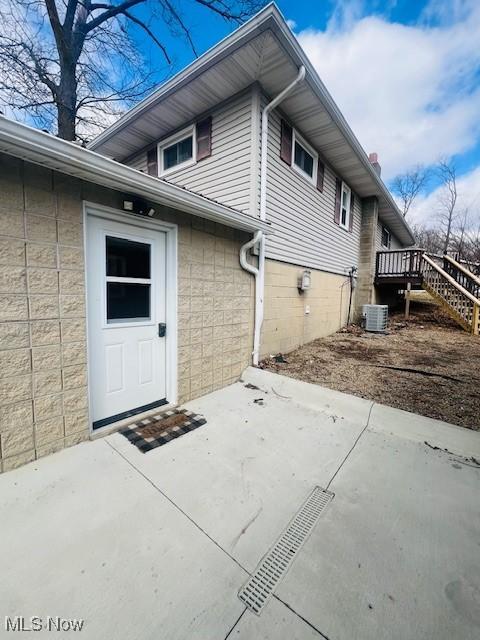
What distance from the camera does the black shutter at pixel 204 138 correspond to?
5023 mm

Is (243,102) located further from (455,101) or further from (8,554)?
(455,101)

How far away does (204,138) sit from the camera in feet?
16.8

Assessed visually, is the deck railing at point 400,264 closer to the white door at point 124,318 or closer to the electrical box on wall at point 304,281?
the electrical box on wall at point 304,281

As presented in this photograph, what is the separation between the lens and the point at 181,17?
6430 millimetres

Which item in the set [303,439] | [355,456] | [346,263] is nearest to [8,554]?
[303,439]

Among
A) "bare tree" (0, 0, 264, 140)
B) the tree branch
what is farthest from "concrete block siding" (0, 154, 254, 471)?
the tree branch

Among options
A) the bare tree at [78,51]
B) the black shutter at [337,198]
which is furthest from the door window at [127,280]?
the bare tree at [78,51]

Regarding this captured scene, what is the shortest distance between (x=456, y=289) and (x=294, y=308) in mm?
6559

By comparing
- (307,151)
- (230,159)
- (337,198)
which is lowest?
(230,159)

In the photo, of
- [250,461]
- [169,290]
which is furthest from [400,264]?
[250,461]

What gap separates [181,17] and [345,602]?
10380 mm

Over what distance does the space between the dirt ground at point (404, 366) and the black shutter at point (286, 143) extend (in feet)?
13.0

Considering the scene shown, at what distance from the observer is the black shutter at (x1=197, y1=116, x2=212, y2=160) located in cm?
502

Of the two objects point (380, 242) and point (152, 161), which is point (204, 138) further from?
point (380, 242)
